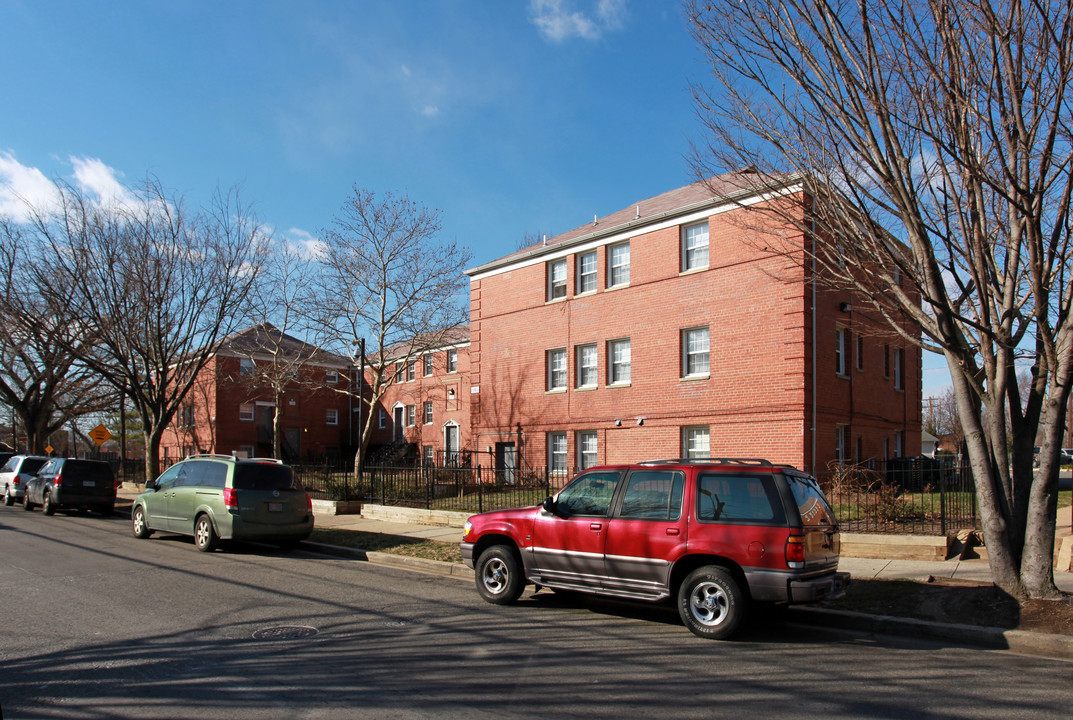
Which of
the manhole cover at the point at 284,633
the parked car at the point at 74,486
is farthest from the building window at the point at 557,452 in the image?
the manhole cover at the point at 284,633

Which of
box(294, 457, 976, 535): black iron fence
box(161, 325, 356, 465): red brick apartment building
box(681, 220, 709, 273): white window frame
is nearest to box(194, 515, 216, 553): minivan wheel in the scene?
box(294, 457, 976, 535): black iron fence

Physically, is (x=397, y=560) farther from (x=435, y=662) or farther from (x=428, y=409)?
(x=428, y=409)

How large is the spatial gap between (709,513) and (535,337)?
64.8 ft

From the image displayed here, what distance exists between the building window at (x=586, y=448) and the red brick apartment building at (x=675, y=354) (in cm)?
4

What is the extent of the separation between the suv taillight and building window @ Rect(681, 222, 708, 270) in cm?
1619

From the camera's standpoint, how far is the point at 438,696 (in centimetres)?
543

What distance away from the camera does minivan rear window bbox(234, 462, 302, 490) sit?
13.4 meters

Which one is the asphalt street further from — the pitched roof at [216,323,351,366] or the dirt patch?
the pitched roof at [216,323,351,366]

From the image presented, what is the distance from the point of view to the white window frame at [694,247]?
22562 mm

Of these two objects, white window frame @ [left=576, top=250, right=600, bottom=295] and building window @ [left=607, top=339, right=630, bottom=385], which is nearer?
building window @ [left=607, top=339, right=630, bottom=385]

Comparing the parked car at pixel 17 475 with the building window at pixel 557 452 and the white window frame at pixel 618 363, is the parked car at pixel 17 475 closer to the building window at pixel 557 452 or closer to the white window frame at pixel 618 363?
the building window at pixel 557 452

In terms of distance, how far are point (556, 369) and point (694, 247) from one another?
6.72m

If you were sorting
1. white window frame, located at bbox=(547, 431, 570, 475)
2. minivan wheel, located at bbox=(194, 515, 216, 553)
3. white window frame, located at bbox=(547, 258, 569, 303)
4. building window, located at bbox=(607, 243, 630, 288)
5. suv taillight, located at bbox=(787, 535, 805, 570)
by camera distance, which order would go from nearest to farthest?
suv taillight, located at bbox=(787, 535, 805, 570) < minivan wheel, located at bbox=(194, 515, 216, 553) < building window, located at bbox=(607, 243, 630, 288) < white window frame, located at bbox=(547, 431, 570, 475) < white window frame, located at bbox=(547, 258, 569, 303)

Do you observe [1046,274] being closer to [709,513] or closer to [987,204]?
[987,204]
